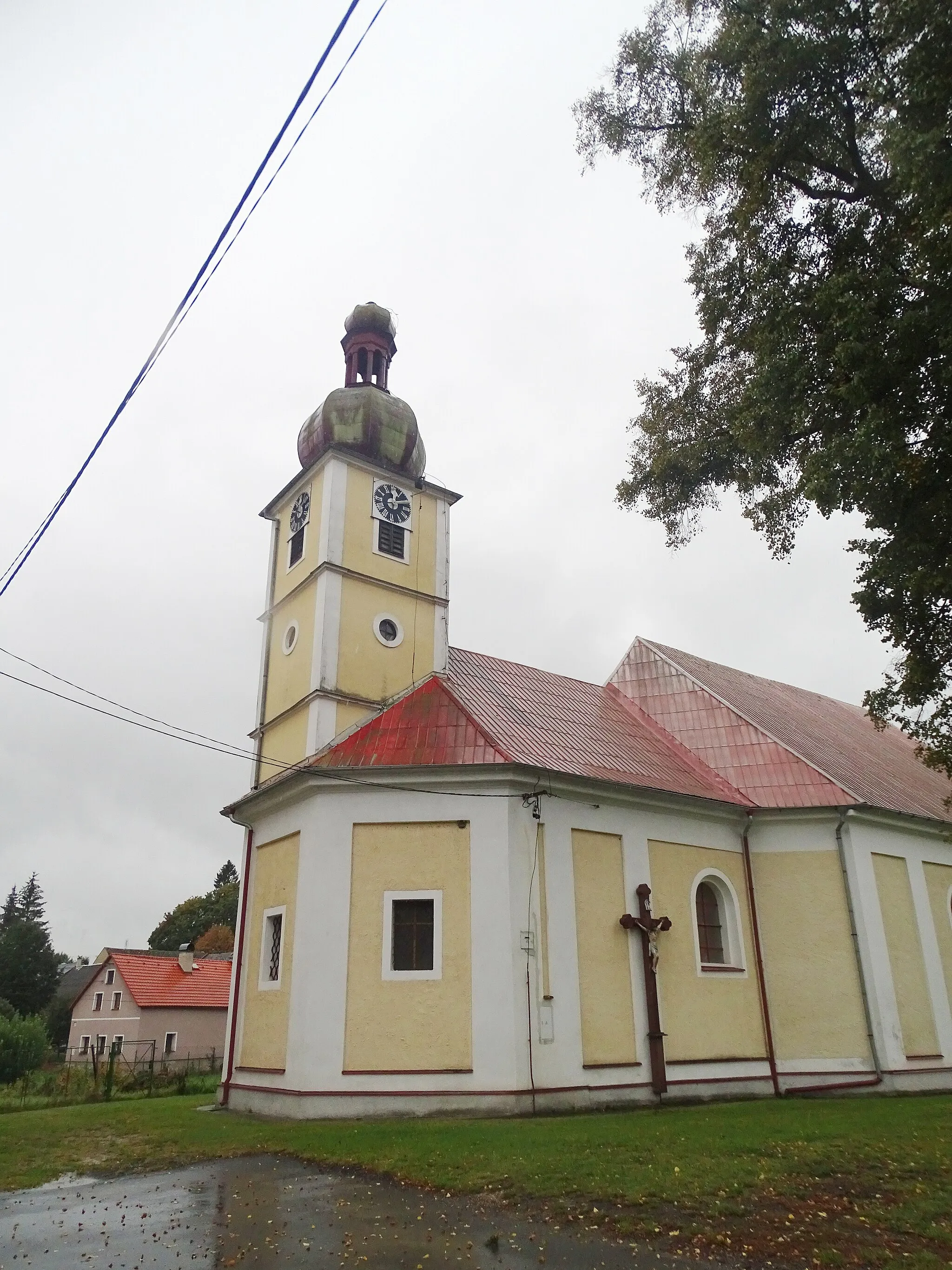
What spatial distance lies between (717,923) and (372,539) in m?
10.6

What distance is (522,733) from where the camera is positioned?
1684 cm

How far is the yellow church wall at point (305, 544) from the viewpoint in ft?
65.0

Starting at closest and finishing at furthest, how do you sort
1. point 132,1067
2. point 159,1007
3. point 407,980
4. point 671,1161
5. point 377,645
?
point 671,1161 → point 407,980 → point 377,645 → point 132,1067 → point 159,1007

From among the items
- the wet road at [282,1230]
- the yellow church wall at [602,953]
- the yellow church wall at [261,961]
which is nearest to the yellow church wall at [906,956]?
the yellow church wall at [602,953]

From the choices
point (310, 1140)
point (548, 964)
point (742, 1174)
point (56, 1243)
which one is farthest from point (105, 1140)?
point (742, 1174)

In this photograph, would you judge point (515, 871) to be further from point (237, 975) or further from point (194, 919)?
point (194, 919)

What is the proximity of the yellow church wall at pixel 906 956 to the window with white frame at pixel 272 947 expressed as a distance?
11.3m

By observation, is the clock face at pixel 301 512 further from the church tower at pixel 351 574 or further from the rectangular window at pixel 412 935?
the rectangular window at pixel 412 935

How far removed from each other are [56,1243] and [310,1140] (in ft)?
13.8

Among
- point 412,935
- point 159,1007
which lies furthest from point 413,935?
point 159,1007

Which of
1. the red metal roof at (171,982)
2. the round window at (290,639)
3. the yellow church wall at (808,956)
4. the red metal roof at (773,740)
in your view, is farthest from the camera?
the red metal roof at (171,982)

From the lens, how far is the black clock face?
20.4 metres

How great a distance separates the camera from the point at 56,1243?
7.24m

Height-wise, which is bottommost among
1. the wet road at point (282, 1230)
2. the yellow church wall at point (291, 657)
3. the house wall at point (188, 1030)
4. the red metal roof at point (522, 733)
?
the wet road at point (282, 1230)
